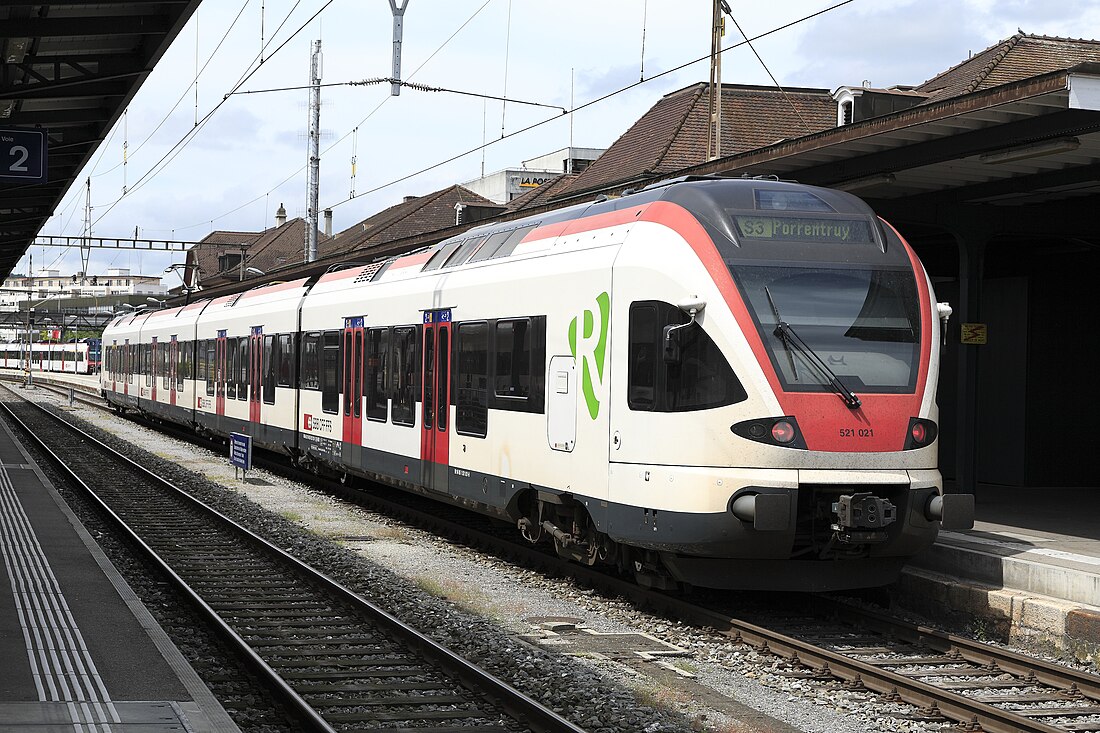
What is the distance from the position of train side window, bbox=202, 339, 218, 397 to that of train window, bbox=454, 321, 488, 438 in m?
14.9

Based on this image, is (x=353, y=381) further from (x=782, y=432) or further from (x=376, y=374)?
(x=782, y=432)

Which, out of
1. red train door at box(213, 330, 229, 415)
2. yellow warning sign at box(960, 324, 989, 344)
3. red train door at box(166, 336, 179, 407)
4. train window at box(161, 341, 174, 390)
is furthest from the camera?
train window at box(161, 341, 174, 390)

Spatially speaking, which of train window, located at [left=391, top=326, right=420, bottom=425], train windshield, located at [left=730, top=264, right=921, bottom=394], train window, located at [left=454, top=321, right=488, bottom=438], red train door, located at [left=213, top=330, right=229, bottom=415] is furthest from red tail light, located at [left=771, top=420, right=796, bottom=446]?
red train door, located at [left=213, top=330, right=229, bottom=415]

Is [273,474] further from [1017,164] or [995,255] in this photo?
[1017,164]

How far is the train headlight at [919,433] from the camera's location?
9.47 m

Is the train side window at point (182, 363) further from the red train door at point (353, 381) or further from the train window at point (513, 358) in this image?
the train window at point (513, 358)

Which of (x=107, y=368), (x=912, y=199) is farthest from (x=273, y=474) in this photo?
(x=107, y=368)

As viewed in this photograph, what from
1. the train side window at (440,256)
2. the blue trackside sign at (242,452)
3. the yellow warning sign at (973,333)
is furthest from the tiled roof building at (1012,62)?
the blue trackside sign at (242,452)

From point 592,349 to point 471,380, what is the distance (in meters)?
2.84

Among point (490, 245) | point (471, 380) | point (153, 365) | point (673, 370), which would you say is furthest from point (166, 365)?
point (673, 370)

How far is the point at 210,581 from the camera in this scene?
11.8 m

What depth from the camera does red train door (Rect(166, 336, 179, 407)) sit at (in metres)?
31.7

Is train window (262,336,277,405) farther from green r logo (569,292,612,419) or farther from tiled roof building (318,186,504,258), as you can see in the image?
tiled roof building (318,186,504,258)

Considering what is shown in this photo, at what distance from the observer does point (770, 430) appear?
9.02 meters
